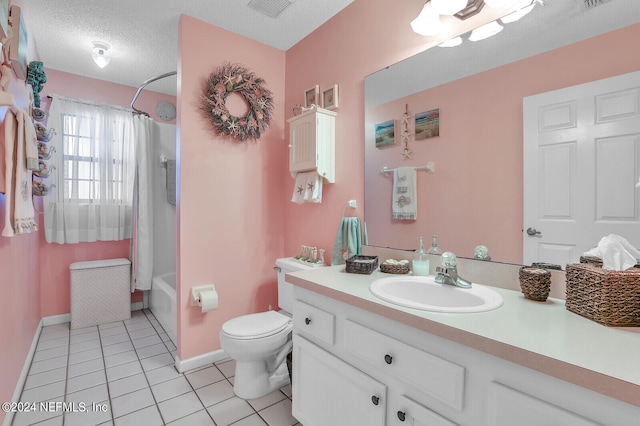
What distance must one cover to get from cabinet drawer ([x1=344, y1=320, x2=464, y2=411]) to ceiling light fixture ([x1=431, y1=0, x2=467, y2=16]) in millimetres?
1549

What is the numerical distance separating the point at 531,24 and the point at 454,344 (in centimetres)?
136

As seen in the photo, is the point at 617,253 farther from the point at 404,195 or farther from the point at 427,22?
the point at 427,22

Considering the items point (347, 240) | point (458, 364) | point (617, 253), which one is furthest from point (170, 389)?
point (617, 253)

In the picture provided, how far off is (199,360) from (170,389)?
0.96 ft

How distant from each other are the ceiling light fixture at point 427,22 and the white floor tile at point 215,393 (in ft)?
7.93

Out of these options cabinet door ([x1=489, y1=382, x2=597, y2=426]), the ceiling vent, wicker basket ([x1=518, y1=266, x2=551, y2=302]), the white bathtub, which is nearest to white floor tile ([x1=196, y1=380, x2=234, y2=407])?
the white bathtub

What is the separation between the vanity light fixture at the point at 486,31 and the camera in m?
1.37

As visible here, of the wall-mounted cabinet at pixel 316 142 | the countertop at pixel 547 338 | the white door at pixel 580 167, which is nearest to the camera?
the countertop at pixel 547 338

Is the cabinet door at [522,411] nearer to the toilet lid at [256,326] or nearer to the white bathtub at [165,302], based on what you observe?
the toilet lid at [256,326]

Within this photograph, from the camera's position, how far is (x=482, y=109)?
1.41 meters

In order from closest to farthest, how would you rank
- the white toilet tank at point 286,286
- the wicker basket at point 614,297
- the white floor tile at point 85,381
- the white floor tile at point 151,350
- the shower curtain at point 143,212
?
the wicker basket at point 614,297 < the white floor tile at point 85,381 < the white toilet tank at point 286,286 < the white floor tile at point 151,350 < the shower curtain at point 143,212

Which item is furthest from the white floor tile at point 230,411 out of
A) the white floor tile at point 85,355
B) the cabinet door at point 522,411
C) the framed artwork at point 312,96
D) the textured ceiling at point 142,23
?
the textured ceiling at point 142,23

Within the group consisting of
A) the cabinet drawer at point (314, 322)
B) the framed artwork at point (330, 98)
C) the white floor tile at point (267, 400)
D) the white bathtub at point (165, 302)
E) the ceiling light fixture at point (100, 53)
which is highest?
the ceiling light fixture at point (100, 53)

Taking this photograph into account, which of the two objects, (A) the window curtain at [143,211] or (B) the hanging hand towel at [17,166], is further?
(A) the window curtain at [143,211]
